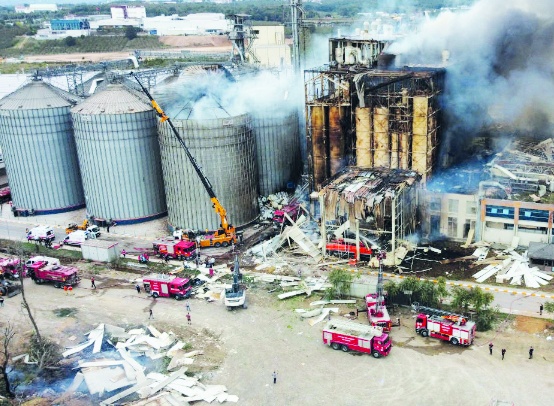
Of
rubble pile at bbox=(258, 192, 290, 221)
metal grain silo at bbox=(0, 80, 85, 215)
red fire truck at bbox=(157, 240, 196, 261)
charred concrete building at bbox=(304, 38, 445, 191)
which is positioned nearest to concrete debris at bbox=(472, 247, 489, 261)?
charred concrete building at bbox=(304, 38, 445, 191)

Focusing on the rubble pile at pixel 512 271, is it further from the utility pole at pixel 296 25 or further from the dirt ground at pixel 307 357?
the utility pole at pixel 296 25

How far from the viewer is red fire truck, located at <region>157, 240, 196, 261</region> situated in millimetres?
44469

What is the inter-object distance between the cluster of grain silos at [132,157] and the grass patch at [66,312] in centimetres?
1364

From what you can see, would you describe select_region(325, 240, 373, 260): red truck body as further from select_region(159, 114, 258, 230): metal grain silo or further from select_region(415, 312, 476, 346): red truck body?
select_region(415, 312, 476, 346): red truck body

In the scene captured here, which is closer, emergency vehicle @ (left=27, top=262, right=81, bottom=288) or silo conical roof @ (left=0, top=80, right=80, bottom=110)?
emergency vehicle @ (left=27, top=262, right=81, bottom=288)

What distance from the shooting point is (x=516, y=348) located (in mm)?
30625

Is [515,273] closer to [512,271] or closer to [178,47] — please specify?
[512,271]

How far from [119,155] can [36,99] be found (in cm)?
1123

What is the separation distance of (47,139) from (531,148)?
44341 millimetres

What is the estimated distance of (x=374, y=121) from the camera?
155ft

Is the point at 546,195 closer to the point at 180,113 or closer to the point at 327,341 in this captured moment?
the point at 327,341

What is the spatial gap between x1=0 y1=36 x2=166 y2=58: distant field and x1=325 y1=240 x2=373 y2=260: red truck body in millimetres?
126725

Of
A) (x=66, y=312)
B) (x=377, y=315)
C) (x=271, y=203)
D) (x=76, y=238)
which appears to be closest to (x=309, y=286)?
(x=377, y=315)

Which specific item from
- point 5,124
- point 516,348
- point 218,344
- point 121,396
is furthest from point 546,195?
point 5,124
